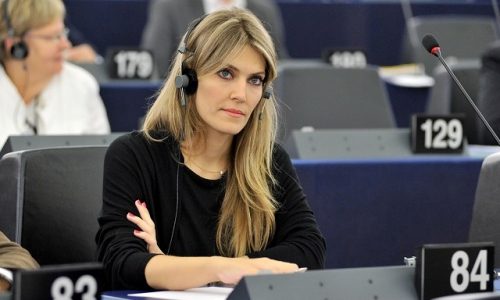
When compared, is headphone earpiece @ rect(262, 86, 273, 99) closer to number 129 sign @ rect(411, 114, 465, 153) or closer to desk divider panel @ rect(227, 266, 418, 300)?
desk divider panel @ rect(227, 266, 418, 300)

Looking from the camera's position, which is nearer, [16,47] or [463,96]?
[16,47]

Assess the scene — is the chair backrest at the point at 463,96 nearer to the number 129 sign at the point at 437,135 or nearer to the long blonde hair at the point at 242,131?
the number 129 sign at the point at 437,135

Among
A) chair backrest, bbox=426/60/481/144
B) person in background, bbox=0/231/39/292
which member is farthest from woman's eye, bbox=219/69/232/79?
chair backrest, bbox=426/60/481/144

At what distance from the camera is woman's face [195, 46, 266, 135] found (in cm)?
278

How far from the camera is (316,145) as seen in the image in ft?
13.8

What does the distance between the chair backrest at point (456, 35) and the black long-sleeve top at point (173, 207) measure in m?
4.68

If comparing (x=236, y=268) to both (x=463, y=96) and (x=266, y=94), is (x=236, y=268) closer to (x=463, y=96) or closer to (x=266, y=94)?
(x=266, y=94)

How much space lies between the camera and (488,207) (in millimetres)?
3152

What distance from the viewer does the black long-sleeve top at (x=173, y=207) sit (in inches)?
107

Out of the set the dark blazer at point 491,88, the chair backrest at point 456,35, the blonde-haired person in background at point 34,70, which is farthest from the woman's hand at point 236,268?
the chair backrest at point 456,35

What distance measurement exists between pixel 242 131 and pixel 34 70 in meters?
1.76

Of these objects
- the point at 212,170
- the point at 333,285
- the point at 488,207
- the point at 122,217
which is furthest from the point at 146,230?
the point at 488,207

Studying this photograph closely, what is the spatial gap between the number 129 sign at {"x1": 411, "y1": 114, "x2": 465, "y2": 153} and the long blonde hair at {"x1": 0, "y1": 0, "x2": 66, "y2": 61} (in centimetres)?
131

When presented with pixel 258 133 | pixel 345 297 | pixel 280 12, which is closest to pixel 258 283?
pixel 345 297
